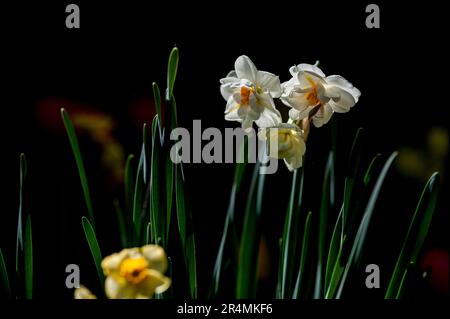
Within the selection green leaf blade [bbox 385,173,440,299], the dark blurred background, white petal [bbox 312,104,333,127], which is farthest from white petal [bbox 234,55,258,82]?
the dark blurred background

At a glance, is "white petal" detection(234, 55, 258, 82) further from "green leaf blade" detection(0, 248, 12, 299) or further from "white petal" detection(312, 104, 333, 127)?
"green leaf blade" detection(0, 248, 12, 299)

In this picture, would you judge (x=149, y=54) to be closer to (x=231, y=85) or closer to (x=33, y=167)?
(x=33, y=167)

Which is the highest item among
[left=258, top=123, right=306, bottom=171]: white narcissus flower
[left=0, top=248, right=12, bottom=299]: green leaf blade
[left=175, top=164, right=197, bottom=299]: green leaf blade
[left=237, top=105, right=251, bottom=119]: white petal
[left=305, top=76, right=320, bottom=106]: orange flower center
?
[left=305, top=76, right=320, bottom=106]: orange flower center

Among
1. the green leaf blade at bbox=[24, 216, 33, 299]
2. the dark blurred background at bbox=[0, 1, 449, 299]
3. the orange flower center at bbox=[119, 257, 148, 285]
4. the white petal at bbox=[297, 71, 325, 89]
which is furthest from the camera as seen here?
the dark blurred background at bbox=[0, 1, 449, 299]

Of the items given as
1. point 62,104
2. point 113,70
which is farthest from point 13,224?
point 113,70

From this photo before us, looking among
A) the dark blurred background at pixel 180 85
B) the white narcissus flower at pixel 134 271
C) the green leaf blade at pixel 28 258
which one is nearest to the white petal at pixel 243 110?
the white narcissus flower at pixel 134 271

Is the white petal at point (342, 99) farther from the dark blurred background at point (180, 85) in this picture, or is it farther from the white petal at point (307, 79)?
the dark blurred background at point (180, 85)

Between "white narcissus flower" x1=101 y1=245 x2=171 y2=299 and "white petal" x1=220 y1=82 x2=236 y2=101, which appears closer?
"white narcissus flower" x1=101 y1=245 x2=171 y2=299
